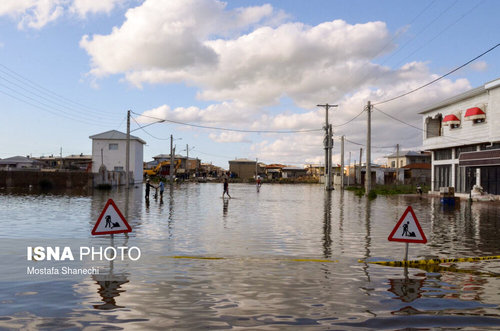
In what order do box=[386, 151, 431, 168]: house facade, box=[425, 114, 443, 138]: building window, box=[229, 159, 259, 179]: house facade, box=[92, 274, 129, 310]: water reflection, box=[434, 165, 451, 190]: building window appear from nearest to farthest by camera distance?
box=[92, 274, 129, 310]: water reflection → box=[434, 165, 451, 190]: building window → box=[425, 114, 443, 138]: building window → box=[386, 151, 431, 168]: house facade → box=[229, 159, 259, 179]: house facade

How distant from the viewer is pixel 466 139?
141 feet

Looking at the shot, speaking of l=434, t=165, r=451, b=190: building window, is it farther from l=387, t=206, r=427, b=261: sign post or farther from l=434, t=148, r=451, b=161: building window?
l=387, t=206, r=427, b=261: sign post

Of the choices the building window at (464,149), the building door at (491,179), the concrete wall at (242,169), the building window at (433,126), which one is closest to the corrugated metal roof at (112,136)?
the building window at (433,126)

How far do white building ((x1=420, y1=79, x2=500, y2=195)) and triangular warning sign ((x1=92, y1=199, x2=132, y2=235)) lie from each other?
34.0 metres

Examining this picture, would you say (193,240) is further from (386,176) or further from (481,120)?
(386,176)

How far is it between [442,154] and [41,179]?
4690 centimetres

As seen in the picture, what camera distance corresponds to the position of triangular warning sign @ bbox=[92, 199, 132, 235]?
970cm

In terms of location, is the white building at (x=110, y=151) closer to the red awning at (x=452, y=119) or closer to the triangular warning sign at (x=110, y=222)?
the red awning at (x=452, y=119)

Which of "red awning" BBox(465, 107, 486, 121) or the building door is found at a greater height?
"red awning" BBox(465, 107, 486, 121)

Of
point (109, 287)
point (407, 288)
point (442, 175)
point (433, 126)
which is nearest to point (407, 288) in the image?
point (407, 288)

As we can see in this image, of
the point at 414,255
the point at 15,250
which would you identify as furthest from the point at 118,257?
the point at 414,255

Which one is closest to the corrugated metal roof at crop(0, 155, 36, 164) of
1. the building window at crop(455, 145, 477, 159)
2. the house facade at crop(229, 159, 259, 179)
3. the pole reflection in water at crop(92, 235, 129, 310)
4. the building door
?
the house facade at crop(229, 159, 259, 179)

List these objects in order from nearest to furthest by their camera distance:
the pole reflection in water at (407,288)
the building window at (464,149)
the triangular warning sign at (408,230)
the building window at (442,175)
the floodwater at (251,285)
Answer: the floodwater at (251,285)
the pole reflection in water at (407,288)
the triangular warning sign at (408,230)
the building window at (464,149)
the building window at (442,175)

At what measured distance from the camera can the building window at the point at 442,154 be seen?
4840cm
